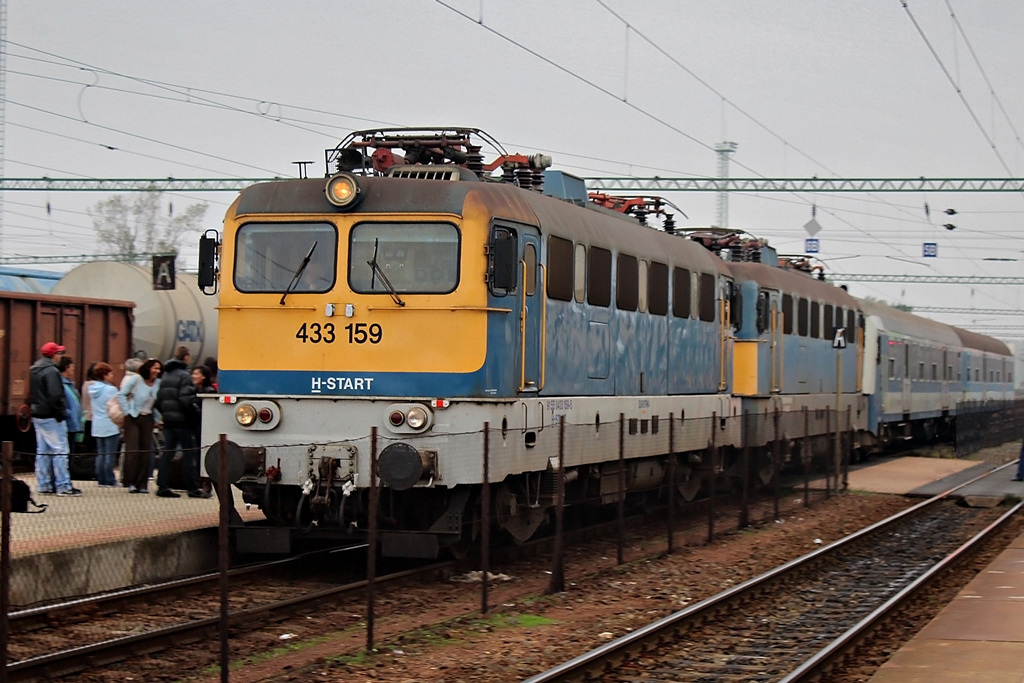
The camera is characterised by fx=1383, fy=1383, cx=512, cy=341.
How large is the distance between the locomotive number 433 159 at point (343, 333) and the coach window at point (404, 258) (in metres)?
0.35

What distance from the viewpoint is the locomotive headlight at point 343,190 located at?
1301cm

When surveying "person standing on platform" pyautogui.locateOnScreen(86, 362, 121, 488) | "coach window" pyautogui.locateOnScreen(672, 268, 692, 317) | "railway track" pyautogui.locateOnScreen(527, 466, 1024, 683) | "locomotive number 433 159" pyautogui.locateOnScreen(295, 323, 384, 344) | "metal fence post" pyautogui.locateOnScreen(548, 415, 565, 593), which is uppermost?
"coach window" pyautogui.locateOnScreen(672, 268, 692, 317)

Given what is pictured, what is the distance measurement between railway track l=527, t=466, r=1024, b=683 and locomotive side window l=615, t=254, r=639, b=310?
359 cm

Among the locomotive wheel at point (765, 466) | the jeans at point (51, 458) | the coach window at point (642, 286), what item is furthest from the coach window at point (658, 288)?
the jeans at point (51, 458)

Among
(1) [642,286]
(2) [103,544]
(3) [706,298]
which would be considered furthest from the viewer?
(3) [706,298]

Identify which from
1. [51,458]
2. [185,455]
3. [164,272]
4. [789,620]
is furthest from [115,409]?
[789,620]

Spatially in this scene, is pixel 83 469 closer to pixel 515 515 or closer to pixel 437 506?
pixel 437 506

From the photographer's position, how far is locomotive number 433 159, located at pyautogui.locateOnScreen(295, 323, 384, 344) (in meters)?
13.0

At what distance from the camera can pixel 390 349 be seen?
12.9 metres

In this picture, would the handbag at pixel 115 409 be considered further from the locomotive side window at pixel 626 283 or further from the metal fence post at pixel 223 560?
the metal fence post at pixel 223 560

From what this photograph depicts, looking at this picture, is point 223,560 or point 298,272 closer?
point 223,560

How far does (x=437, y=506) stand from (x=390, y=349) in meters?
1.55

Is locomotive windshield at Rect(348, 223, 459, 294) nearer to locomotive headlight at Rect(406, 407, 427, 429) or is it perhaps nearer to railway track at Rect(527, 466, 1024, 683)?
locomotive headlight at Rect(406, 407, 427, 429)

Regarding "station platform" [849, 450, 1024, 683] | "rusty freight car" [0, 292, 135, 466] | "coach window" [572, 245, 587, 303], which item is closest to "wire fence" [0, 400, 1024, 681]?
"coach window" [572, 245, 587, 303]
